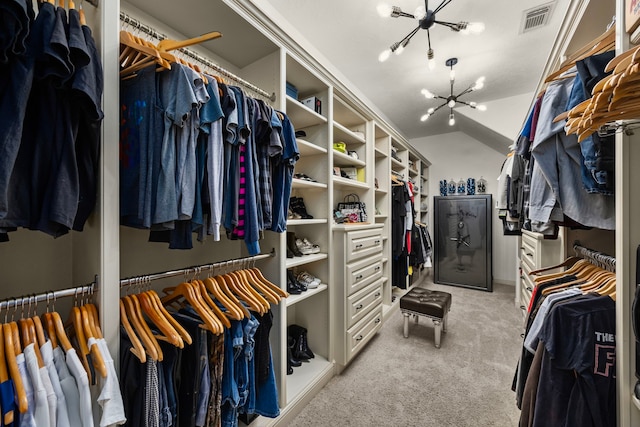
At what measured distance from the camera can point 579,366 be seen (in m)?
0.86

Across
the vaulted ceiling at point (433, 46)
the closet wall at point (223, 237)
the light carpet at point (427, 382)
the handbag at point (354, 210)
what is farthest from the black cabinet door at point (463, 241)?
the handbag at point (354, 210)

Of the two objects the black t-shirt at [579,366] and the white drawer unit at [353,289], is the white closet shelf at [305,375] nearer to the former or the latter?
the white drawer unit at [353,289]

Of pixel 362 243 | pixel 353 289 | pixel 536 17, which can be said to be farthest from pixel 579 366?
pixel 536 17

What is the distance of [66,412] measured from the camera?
67 centimetres

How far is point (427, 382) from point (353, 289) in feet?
2.87

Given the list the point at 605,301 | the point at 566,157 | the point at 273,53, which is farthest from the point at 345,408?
the point at 273,53

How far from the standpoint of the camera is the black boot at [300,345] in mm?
2055

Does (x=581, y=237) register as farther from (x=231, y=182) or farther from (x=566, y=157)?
(x=231, y=182)

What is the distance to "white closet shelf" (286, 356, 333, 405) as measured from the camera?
170 cm

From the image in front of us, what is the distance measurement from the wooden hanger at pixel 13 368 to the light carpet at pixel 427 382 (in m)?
1.42

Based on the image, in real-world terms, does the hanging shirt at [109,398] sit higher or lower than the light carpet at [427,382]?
higher

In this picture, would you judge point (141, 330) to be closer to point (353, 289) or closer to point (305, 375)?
point (305, 375)

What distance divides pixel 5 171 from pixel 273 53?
1427 mm

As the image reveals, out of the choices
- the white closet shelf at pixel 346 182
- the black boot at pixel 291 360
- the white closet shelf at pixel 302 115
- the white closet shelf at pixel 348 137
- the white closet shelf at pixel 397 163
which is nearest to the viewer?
the white closet shelf at pixel 302 115
